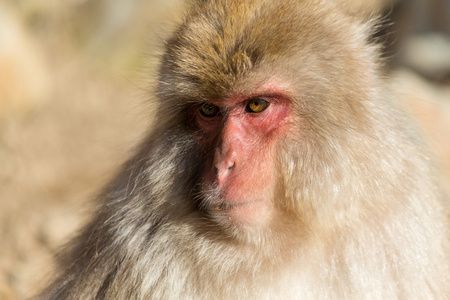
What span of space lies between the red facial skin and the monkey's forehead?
0.34 feet

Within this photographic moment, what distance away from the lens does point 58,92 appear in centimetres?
830

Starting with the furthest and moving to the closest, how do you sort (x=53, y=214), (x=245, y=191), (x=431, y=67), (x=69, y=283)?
1. (x=431, y=67)
2. (x=53, y=214)
3. (x=69, y=283)
4. (x=245, y=191)

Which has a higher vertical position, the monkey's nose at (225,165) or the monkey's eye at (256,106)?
the monkey's eye at (256,106)

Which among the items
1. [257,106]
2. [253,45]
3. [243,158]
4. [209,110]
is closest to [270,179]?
[243,158]

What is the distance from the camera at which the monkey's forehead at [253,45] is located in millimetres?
2580

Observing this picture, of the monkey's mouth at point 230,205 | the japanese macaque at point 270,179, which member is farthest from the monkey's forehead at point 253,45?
the monkey's mouth at point 230,205

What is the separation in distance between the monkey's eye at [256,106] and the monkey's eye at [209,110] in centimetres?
15

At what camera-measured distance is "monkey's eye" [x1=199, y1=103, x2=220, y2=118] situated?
8.93ft

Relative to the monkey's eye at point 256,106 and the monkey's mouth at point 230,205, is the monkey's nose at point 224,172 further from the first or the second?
the monkey's eye at point 256,106

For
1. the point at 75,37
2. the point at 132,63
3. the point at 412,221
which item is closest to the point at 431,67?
the point at 132,63

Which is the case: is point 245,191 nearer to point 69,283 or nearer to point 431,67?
point 69,283

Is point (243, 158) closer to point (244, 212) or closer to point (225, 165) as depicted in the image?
point (225, 165)

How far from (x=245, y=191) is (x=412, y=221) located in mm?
934

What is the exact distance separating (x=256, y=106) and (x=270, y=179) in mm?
323
